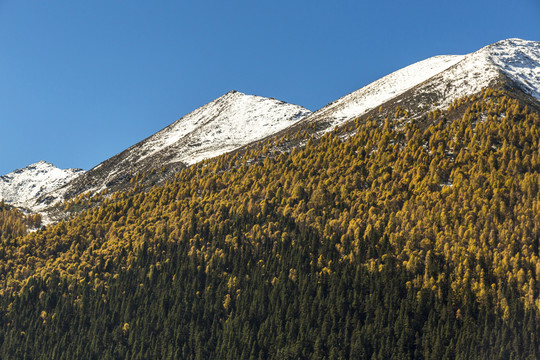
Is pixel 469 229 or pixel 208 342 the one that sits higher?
pixel 469 229

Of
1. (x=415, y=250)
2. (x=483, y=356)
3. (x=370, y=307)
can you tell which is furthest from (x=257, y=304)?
(x=483, y=356)

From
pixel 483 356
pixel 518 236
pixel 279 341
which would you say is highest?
pixel 518 236

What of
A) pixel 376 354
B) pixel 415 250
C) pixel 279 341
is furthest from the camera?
pixel 415 250

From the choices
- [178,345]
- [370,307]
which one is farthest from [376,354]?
[178,345]

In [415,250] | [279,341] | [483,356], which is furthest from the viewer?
[415,250]

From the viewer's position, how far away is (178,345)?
199 meters

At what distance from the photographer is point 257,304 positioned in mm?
198875

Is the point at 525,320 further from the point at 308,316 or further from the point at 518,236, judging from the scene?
the point at 308,316

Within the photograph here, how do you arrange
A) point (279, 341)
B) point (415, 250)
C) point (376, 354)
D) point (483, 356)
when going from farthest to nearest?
1. point (415, 250)
2. point (279, 341)
3. point (376, 354)
4. point (483, 356)

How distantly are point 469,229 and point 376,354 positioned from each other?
54793mm

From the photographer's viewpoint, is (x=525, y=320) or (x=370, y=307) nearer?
(x=525, y=320)

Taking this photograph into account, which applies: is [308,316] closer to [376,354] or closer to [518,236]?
[376,354]

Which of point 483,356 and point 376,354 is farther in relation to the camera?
point 376,354

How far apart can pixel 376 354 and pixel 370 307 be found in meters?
17.6
